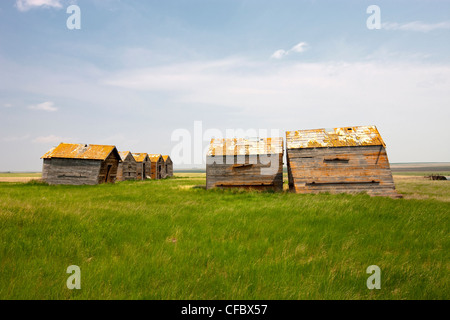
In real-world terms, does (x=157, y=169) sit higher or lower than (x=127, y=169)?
lower

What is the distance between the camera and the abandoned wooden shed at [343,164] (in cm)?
1688

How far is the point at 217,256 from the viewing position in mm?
4609

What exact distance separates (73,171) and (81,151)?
7.93 ft

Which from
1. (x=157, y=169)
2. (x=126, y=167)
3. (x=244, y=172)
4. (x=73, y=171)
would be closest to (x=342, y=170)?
(x=244, y=172)

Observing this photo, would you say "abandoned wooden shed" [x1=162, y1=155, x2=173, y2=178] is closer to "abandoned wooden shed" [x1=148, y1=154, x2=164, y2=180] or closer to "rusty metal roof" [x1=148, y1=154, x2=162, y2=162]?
"abandoned wooden shed" [x1=148, y1=154, x2=164, y2=180]

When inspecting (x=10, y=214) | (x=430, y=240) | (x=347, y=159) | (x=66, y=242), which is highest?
(x=347, y=159)

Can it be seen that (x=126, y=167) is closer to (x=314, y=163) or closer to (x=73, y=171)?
(x=73, y=171)

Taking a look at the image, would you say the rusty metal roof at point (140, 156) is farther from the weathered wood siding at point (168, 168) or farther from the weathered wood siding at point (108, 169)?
the weathered wood siding at point (108, 169)

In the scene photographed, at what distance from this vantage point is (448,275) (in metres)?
3.98

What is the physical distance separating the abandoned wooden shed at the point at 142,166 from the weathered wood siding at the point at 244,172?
79.0ft
